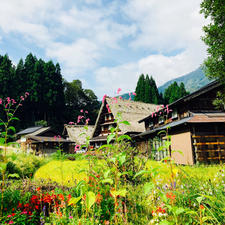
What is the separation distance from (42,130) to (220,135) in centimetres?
3137

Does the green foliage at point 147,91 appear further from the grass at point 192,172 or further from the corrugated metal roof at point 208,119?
the grass at point 192,172

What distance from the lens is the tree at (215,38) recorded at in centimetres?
1383

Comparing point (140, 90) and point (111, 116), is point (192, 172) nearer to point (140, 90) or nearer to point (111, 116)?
point (111, 116)

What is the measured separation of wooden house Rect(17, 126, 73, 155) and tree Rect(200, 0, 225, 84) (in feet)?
73.0

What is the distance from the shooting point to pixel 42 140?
29250mm

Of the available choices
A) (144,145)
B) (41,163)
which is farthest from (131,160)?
(144,145)

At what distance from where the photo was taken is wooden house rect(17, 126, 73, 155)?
99.5 feet

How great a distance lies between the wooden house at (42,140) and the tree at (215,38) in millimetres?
22255

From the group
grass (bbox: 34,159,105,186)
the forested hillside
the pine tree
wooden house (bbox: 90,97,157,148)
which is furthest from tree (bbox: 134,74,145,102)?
grass (bbox: 34,159,105,186)

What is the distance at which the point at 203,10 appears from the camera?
590 inches

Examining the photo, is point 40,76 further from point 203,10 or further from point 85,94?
point 203,10

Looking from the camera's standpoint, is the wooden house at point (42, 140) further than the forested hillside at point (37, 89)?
No

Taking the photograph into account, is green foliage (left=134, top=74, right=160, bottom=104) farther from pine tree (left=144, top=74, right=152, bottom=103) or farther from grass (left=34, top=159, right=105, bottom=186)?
grass (left=34, top=159, right=105, bottom=186)

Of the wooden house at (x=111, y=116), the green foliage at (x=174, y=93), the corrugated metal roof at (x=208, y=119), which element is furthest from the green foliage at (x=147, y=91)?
the corrugated metal roof at (x=208, y=119)
